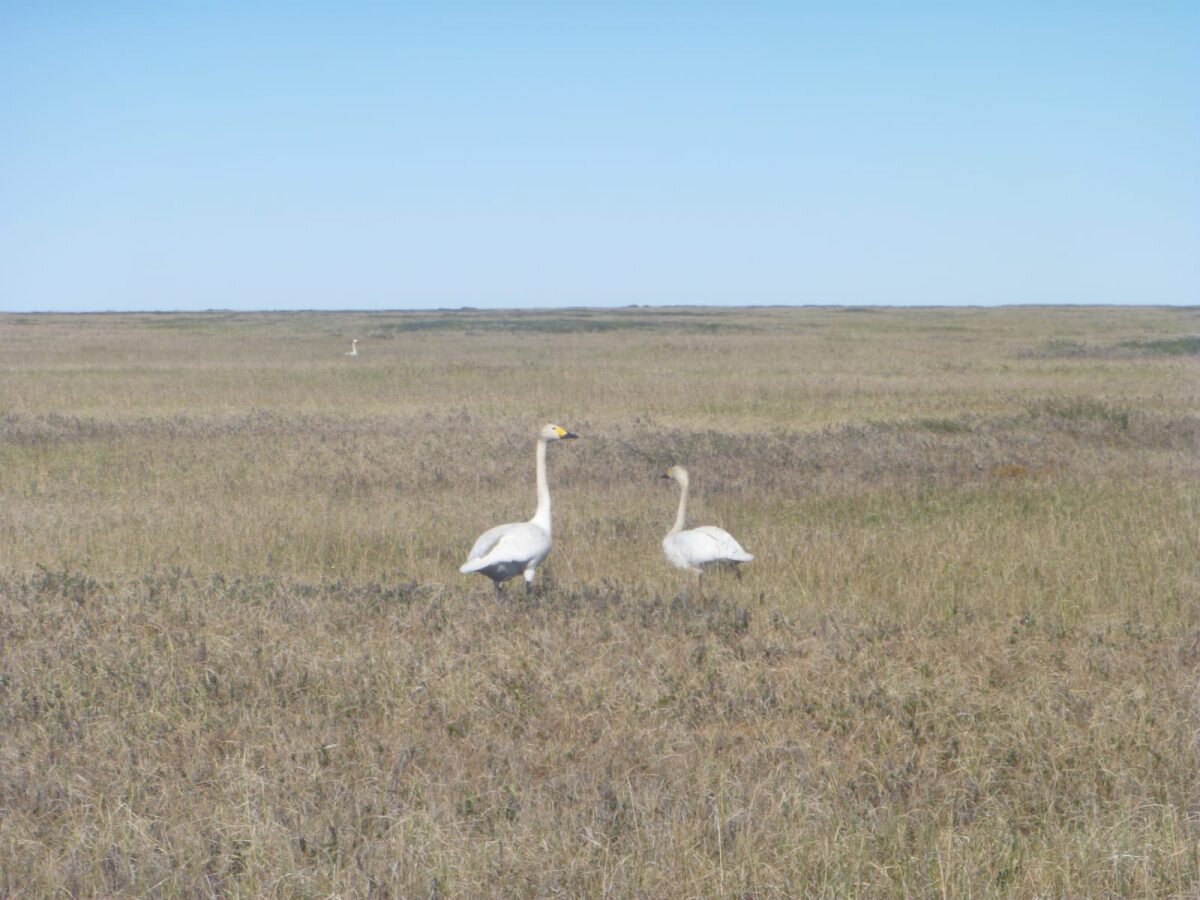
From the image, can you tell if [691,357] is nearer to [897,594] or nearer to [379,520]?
[379,520]

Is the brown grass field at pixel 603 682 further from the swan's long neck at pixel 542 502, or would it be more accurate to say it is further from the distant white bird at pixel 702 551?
the swan's long neck at pixel 542 502

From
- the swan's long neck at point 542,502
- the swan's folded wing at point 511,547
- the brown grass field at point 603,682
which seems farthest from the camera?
the swan's long neck at point 542,502

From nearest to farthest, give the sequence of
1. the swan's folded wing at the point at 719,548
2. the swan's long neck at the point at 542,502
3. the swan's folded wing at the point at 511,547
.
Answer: the swan's folded wing at the point at 511,547 < the swan's long neck at the point at 542,502 < the swan's folded wing at the point at 719,548

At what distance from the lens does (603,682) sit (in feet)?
20.9

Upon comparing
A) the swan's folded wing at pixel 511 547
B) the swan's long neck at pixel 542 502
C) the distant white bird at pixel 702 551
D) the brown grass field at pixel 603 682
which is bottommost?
the brown grass field at pixel 603 682

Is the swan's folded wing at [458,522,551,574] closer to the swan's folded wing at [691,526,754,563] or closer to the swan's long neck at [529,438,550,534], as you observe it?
the swan's long neck at [529,438,550,534]

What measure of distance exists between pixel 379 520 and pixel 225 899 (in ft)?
25.4

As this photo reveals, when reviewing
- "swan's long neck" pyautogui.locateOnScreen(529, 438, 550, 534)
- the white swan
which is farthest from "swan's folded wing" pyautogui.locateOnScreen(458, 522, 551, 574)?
"swan's long neck" pyautogui.locateOnScreen(529, 438, 550, 534)

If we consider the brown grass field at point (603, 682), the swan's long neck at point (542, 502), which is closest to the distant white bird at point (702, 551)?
the brown grass field at point (603, 682)

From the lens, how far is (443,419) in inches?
839

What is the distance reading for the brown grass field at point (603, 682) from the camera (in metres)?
4.50

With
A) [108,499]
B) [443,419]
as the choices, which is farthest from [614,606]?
[443,419]

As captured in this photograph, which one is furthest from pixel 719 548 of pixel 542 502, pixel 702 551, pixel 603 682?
pixel 603 682

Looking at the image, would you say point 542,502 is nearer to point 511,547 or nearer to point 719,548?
point 511,547
